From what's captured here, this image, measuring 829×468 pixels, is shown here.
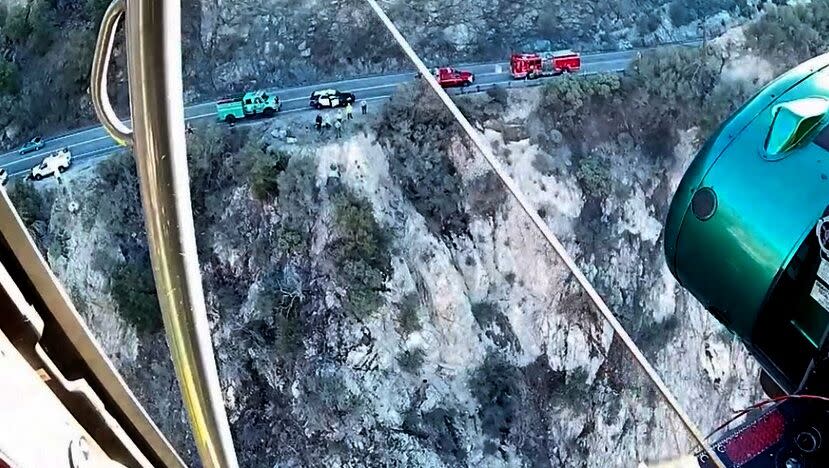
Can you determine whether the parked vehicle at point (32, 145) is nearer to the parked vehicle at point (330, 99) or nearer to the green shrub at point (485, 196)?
the parked vehicle at point (330, 99)

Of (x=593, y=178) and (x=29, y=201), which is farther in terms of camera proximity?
(x=593, y=178)

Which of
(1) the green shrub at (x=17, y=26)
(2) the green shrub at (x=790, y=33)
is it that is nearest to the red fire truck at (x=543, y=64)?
(2) the green shrub at (x=790, y=33)

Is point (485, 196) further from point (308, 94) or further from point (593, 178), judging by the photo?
point (308, 94)

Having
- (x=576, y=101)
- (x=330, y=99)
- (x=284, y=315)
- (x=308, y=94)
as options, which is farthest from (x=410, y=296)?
(x=576, y=101)

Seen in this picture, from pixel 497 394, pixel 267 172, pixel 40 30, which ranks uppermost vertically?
pixel 40 30

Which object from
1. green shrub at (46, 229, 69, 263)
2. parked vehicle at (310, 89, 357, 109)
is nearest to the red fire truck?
parked vehicle at (310, 89, 357, 109)

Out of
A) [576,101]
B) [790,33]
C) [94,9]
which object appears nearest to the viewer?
[576,101]
